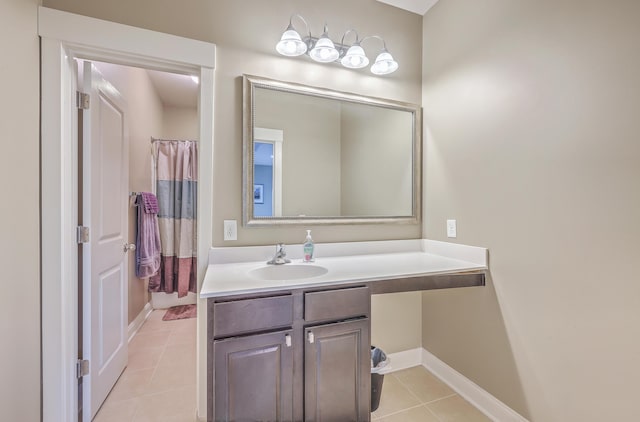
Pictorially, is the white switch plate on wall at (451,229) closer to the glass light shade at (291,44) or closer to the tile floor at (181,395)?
the tile floor at (181,395)

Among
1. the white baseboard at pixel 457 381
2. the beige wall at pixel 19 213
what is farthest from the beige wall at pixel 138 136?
the white baseboard at pixel 457 381

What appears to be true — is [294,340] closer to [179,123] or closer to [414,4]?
→ [414,4]

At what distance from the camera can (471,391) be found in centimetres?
175

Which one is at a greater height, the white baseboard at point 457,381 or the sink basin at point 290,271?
the sink basin at point 290,271

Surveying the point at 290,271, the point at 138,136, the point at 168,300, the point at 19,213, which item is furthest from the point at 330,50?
the point at 168,300

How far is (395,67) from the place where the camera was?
75.4 inches

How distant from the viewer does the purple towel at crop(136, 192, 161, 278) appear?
2807mm

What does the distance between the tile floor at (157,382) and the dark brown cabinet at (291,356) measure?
0.77m

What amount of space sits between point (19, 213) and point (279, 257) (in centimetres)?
116

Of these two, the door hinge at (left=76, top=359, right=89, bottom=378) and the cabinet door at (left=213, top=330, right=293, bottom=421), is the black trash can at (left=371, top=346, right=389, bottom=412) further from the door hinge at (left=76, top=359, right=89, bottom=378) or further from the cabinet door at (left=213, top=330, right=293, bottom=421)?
the door hinge at (left=76, top=359, right=89, bottom=378)

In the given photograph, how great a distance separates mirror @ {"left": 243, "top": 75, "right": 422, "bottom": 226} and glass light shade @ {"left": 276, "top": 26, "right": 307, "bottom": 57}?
0.58 ft

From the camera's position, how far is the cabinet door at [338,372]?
125 cm

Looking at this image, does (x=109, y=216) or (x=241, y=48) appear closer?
(x=241, y=48)

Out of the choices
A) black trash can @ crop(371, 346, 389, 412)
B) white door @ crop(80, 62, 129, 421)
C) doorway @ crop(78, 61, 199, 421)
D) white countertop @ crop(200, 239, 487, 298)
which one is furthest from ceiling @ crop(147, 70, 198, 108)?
black trash can @ crop(371, 346, 389, 412)
